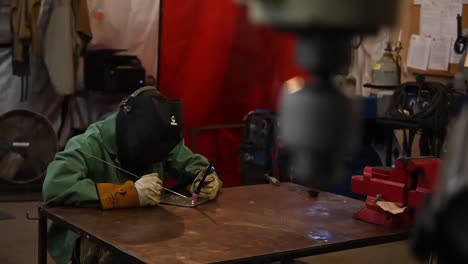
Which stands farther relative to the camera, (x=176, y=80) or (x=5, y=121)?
(x=176, y=80)

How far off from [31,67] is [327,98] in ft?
19.1

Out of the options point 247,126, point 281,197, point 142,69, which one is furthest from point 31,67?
point 281,197

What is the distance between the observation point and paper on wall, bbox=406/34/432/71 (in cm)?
573

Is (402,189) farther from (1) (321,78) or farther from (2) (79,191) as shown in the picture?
(1) (321,78)

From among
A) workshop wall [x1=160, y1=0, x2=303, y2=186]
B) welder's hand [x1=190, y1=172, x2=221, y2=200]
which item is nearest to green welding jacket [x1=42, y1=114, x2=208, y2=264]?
welder's hand [x1=190, y1=172, x2=221, y2=200]

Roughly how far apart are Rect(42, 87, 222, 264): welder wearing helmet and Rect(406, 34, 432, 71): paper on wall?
3198 millimetres

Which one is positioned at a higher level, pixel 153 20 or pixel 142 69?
pixel 153 20

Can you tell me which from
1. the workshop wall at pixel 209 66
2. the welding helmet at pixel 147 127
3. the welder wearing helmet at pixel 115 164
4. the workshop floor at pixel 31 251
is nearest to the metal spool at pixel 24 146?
the workshop floor at pixel 31 251

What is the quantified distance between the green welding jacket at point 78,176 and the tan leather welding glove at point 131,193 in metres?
0.03

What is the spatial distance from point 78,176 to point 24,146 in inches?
123

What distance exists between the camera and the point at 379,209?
277cm

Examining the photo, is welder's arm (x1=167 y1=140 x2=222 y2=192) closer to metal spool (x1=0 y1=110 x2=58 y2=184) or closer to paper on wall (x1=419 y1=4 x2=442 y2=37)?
Result: metal spool (x1=0 y1=110 x2=58 y2=184)

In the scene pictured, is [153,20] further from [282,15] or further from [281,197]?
[282,15]

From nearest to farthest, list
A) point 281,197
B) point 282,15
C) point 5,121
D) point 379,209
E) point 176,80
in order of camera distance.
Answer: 1. point 282,15
2. point 379,209
3. point 281,197
4. point 5,121
5. point 176,80
